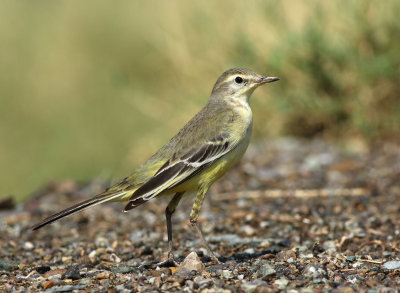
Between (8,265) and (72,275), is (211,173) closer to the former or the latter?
(72,275)

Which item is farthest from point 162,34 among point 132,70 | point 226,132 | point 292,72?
point 226,132

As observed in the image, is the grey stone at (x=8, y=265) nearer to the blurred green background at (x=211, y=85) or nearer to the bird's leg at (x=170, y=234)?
the bird's leg at (x=170, y=234)

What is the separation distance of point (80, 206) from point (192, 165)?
106 centimetres

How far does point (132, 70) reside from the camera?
1698 centimetres

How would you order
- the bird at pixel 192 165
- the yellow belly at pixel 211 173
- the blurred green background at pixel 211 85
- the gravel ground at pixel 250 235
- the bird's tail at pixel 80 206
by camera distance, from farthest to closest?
the blurred green background at pixel 211 85 → the yellow belly at pixel 211 173 → the bird at pixel 192 165 → the bird's tail at pixel 80 206 → the gravel ground at pixel 250 235

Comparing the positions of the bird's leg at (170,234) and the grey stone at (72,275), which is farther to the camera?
the bird's leg at (170,234)

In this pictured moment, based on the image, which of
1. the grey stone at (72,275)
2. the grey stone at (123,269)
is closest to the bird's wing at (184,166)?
the grey stone at (123,269)

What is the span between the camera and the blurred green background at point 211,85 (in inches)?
416

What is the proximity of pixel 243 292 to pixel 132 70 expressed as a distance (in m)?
12.9

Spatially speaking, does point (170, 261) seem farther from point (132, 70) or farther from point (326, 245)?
point (132, 70)

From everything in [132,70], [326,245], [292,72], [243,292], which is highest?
[132,70]

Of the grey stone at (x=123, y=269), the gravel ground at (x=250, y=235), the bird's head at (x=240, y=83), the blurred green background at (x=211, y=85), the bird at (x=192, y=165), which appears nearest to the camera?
the gravel ground at (x=250, y=235)

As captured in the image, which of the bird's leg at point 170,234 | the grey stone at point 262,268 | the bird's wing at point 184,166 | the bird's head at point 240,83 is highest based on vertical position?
the bird's head at point 240,83

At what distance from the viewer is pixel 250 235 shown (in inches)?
277
